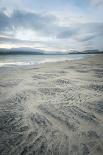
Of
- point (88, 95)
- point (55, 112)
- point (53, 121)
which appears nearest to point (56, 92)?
point (88, 95)

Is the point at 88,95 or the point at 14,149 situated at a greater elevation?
the point at 88,95

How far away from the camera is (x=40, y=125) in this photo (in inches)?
115

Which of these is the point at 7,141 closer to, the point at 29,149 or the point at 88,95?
the point at 29,149

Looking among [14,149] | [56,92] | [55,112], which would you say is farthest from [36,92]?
[14,149]

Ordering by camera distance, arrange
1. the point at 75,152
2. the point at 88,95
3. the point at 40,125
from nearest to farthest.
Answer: the point at 75,152 → the point at 40,125 → the point at 88,95

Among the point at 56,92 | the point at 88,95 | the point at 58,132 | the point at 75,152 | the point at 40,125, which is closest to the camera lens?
the point at 75,152

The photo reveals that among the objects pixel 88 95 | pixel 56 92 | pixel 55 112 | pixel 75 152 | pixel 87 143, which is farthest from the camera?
pixel 56 92

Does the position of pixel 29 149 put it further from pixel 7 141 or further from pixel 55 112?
pixel 55 112

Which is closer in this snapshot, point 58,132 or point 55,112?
point 58,132

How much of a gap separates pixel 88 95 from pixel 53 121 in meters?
1.82

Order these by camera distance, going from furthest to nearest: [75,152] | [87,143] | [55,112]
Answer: [55,112], [87,143], [75,152]

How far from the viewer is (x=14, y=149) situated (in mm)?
2295

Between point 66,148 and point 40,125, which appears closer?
point 66,148

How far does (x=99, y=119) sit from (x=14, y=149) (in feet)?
6.02
